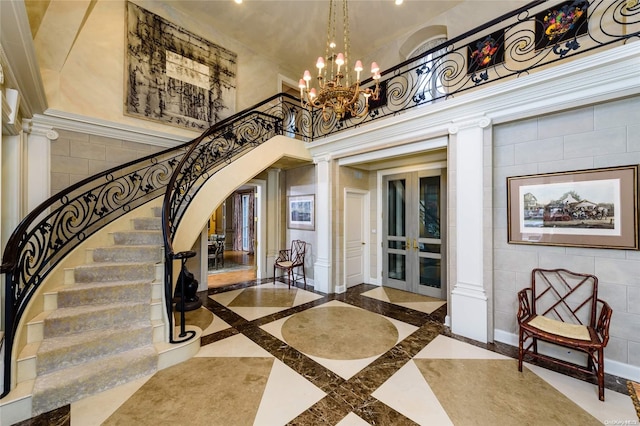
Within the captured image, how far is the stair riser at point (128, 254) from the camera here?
3.24 metres

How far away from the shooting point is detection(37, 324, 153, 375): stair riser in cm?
220

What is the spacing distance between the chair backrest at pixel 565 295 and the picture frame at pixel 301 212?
3.83 meters

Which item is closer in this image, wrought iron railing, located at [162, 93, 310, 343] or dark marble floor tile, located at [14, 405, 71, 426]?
dark marble floor tile, located at [14, 405, 71, 426]

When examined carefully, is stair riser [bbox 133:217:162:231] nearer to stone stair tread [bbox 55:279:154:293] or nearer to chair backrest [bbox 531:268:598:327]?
stone stair tread [bbox 55:279:154:293]

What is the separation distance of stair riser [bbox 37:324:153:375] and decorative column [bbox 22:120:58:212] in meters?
2.26

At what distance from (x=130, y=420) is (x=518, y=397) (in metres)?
3.17

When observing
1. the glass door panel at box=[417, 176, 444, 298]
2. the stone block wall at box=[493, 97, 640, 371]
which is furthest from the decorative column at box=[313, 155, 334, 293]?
the stone block wall at box=[493, 97, 640, 371]

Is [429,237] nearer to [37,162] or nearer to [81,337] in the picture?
[81,337]

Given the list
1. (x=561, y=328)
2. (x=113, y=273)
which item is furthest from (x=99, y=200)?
(x=561, y=328)

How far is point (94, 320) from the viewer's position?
8.45 ft

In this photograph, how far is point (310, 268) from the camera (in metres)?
5.74

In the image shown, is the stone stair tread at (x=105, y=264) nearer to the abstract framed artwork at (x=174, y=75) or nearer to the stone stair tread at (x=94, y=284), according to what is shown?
the stone stair tread at (x=94, y=284)

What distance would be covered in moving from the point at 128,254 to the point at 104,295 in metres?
0.61

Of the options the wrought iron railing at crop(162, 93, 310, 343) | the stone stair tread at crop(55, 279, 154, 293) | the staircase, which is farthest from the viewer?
the wrought iron railing at crop(162, 93, 310, 343)
